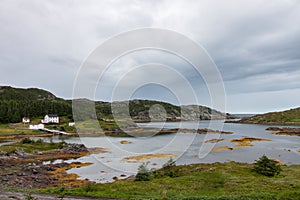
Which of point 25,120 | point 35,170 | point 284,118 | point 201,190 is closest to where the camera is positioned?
point 201,190

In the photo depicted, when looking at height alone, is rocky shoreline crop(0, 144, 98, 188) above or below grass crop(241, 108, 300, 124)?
below

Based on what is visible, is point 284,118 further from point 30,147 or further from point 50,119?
point 30,147

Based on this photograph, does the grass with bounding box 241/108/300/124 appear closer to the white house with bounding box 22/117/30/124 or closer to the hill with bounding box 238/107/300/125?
the hill with bounding box 238/107/300/125

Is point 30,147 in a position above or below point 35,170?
above

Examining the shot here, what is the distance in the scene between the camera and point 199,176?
24.2 meters

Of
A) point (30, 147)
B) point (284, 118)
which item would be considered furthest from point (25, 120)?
point (284, 118)

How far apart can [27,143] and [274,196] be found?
186ft

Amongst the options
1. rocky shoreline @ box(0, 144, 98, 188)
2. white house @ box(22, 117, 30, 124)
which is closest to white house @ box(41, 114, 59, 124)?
white house @ box(22, 117, 30, 124)

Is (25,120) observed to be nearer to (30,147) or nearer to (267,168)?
(30,147)

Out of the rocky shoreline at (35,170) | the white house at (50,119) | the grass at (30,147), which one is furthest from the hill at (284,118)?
the rocky shoreline at (35,170)

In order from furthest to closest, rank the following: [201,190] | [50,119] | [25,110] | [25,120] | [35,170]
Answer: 1. [25,110]
2. [50,119]
3. [25,120]
4. [35,170]
5. [201,190]

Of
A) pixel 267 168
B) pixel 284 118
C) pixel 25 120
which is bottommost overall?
pixel 267 168

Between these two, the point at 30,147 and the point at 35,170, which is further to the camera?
the point at 30,147

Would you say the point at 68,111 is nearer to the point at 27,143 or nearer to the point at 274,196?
the point at 27,143
